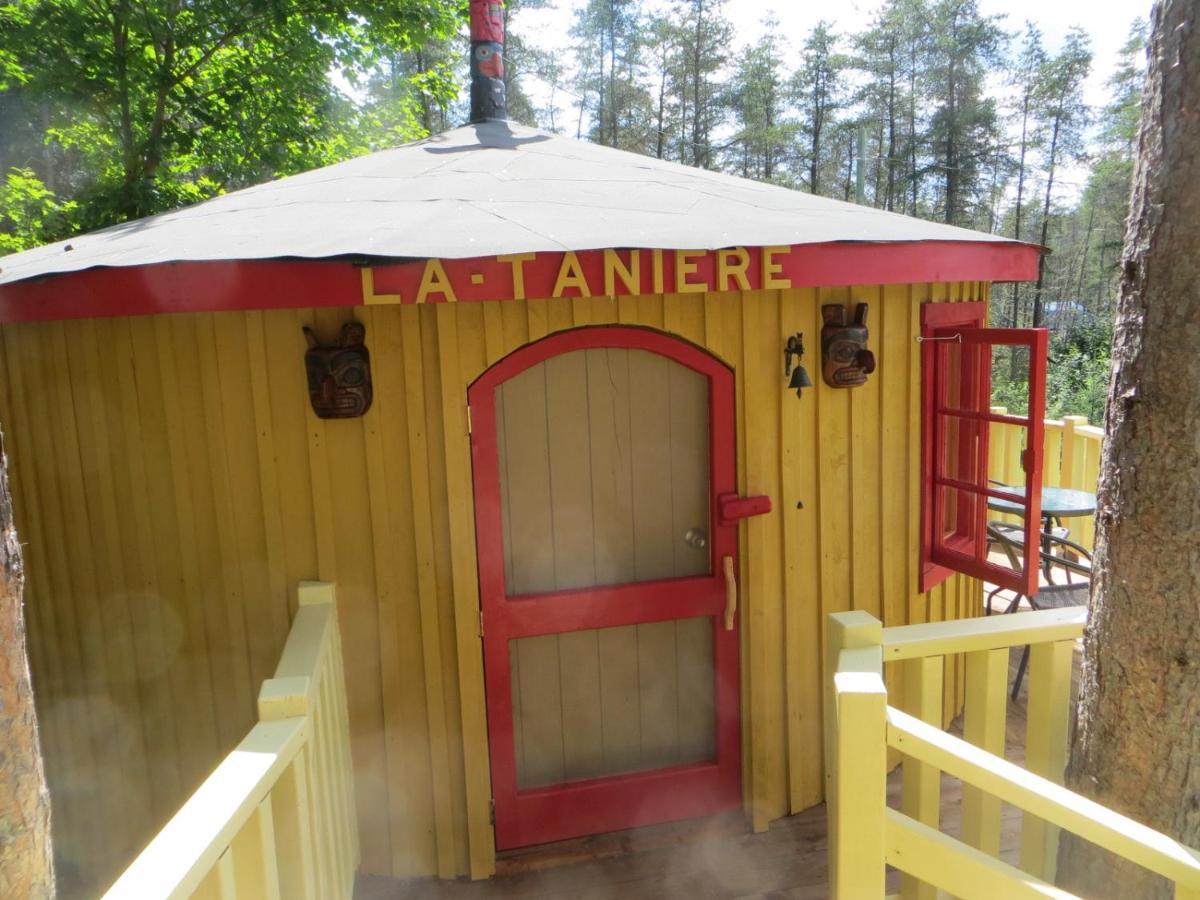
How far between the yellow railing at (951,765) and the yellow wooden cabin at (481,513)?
0.99 m

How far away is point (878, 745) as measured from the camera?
214cm

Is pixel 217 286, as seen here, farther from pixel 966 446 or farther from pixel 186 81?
pixel 186 81

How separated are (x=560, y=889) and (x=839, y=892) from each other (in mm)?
1419

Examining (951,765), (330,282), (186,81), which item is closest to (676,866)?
(951,765)

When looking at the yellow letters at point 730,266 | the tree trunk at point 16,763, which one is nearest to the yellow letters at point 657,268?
the yellow letters at point 730,266

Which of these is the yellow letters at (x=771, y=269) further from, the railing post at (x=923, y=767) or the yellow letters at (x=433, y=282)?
the railing post at (x=923, y=767)

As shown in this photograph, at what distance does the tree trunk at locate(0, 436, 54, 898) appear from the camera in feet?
4.69

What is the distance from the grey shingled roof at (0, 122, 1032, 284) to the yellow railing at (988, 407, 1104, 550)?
11.7 feet

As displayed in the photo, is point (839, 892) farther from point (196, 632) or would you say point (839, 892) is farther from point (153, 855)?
point (196, 632)

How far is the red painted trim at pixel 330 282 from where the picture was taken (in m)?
2.64

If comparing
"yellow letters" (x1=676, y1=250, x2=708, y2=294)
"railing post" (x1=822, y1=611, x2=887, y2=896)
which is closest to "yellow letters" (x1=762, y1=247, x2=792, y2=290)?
"yellow letters" (x1=676, y1=250, x2=708, y2=294)

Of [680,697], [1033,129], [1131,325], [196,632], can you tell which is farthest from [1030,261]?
[1033,129]

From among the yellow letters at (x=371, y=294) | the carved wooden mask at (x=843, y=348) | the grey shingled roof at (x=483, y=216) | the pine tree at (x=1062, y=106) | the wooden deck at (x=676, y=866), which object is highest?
the pine tree at (x=1062, y=106)

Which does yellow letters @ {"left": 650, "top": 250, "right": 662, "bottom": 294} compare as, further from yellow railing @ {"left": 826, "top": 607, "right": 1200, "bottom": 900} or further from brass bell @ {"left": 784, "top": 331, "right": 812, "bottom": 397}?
yellow railing @ {"left": 826, "top": 607, "right": 1200, "bottom": 900}
